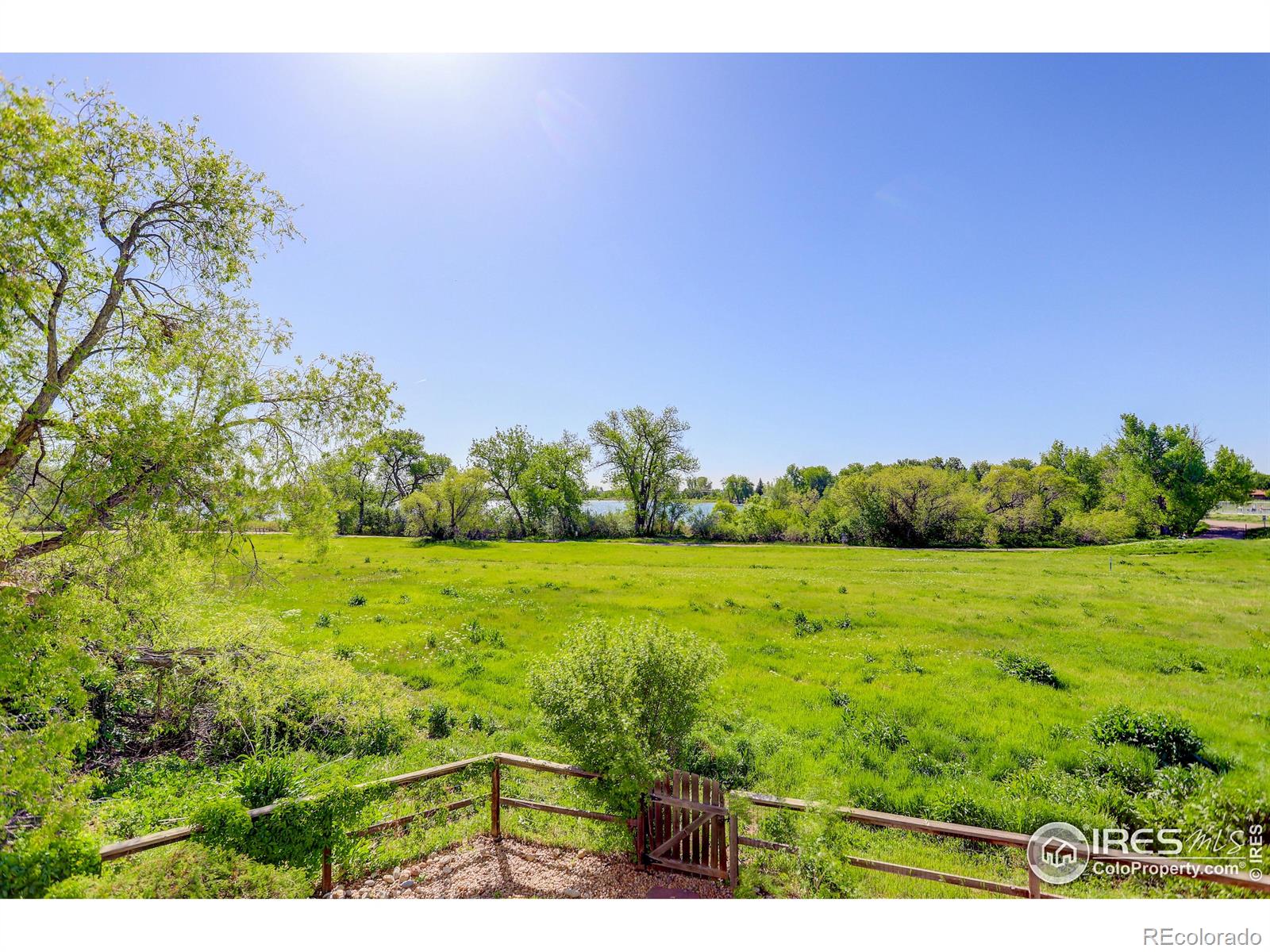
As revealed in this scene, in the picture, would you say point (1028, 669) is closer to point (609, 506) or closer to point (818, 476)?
point (609, 506)

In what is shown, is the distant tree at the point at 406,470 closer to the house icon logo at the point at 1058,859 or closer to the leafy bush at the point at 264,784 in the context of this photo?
the leafy bush at the point at 264,784

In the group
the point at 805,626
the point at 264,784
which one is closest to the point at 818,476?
the point at 805,626

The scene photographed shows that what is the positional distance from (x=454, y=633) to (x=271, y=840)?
37.3 ft

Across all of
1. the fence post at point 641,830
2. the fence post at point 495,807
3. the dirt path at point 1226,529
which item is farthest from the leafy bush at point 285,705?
the dirt path at point 1226,529

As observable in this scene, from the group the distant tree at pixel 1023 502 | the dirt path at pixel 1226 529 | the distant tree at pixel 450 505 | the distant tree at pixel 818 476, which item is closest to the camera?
the dirt path at pixel 1226 529

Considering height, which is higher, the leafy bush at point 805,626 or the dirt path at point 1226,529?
the dirt path at point 1226,529

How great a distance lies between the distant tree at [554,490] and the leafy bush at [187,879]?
5519cm

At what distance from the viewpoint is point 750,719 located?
10.3 metres

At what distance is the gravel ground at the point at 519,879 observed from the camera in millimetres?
5797

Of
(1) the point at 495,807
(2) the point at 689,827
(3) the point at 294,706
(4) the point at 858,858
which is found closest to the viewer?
(4) the point at 858,858

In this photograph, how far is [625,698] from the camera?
6469mm

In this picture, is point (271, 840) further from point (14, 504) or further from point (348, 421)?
point (14, 504)

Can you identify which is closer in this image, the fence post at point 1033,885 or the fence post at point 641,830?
the fence post at point 1033,885

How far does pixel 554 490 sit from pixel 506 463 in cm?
734
